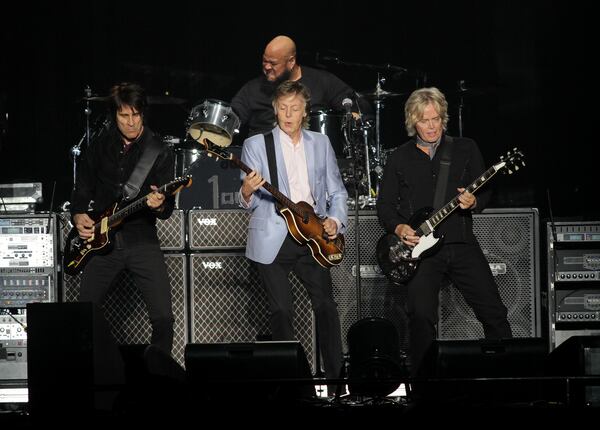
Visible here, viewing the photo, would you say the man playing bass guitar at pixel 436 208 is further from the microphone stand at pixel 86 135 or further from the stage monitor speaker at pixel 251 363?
the microphone stand at pixel 86 135

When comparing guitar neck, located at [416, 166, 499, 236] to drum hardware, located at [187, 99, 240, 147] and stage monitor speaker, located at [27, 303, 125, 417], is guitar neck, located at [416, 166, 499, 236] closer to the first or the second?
stage monitor speaker, located at [27, 303, 125, 417]

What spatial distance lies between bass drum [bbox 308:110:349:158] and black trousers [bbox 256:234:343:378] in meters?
2.45

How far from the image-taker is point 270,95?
9352 millimetres

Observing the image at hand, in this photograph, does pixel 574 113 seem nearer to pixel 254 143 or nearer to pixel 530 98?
pixel 530 98

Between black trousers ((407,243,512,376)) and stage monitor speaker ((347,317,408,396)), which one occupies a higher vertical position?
black trousers ((407,243,512,376))

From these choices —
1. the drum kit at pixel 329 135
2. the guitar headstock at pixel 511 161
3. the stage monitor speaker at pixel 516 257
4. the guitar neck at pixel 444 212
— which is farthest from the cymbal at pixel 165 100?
the guitar headstock at pixel 511 161

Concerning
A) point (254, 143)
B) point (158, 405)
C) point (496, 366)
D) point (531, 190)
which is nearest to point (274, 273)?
point (254, 143)

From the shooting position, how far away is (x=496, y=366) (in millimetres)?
5734

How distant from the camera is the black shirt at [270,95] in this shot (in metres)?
9.34

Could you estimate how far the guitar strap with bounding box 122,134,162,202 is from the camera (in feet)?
23.2

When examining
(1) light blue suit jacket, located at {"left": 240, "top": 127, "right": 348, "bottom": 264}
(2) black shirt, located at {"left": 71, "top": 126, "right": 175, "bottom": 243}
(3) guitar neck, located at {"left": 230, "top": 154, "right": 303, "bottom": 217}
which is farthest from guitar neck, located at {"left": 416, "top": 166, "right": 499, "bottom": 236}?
(2) black shirt, located at {"left": 71, "top": 126, "right": 175, "bottom": 243}

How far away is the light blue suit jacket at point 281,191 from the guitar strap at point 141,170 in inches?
28.4

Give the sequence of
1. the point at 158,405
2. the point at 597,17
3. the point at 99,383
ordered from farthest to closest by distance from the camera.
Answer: the point at 597,17 < the point at 99,383 < the point at 158,405

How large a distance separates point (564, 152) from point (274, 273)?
4.89m
